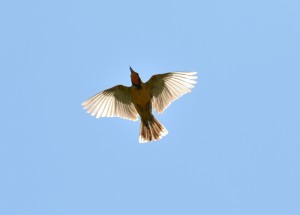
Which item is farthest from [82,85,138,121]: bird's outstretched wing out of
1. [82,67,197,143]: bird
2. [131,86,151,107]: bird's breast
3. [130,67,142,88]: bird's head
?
[130,67,142,88]: bird's head

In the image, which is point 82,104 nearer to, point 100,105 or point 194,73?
point 100,105

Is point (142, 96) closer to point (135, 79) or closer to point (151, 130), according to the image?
point (135, 79)

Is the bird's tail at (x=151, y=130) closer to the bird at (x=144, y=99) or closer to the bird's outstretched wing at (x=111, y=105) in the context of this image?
the bird at (x=144, y=99)

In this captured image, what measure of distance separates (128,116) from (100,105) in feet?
2.83

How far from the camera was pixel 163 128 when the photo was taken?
854 inches

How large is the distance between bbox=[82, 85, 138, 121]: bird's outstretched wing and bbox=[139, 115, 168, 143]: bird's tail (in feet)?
2.02

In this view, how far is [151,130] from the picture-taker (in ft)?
71.2

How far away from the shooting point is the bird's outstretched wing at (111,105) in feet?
72.1

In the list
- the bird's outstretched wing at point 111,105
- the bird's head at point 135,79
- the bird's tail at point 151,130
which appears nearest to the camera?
the bird's head at point 135,79

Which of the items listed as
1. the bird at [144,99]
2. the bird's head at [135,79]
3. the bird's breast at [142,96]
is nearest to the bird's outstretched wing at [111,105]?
the bird at [144,99]

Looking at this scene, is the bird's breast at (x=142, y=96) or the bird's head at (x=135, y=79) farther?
the bird's breast at (x=142, y=96)

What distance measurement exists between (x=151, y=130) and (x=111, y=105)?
1431mm

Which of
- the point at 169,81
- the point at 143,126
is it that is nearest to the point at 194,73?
the point at 169,81

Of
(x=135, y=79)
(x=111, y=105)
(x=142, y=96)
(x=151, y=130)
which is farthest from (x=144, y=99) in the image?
(x=111, y=105)
